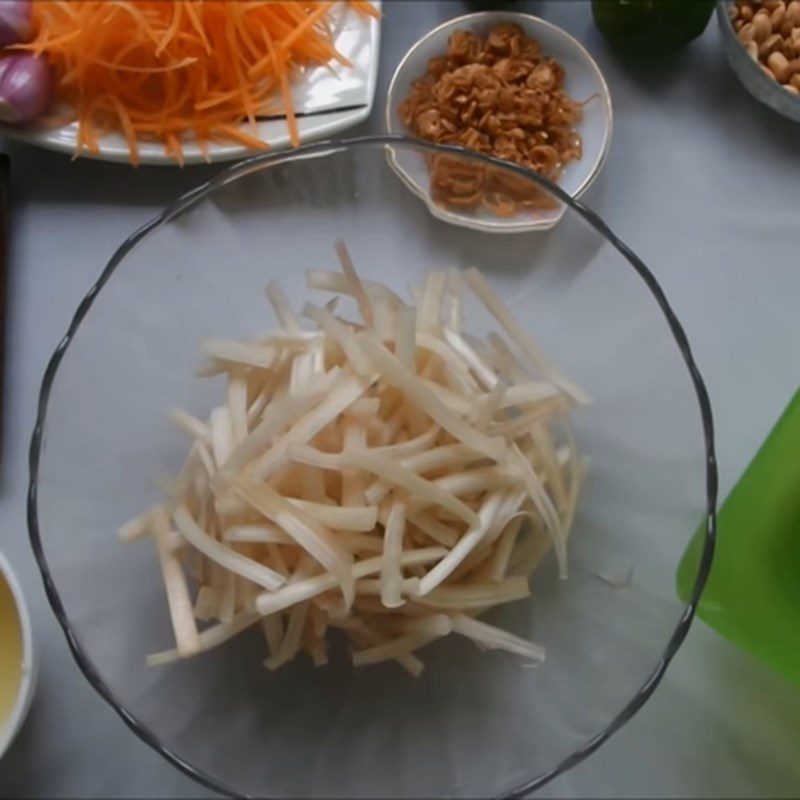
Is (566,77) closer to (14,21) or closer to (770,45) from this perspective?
(770,45)

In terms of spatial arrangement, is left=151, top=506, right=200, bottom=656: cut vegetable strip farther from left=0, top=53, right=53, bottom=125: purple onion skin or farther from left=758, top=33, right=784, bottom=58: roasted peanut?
left=758, top=33, right=784, bottom=58: roasted peanut

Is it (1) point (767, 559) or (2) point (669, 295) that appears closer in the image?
(1) point (767, 559)

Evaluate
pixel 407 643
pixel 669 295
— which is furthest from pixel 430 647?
pixel 669 295

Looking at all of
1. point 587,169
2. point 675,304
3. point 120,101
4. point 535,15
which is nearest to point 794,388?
point 675,304

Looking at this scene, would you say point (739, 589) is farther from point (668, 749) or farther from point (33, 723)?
point (33, 723)

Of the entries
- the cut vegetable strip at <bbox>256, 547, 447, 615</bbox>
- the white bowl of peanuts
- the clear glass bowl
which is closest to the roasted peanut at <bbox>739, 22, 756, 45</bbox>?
the white bowl of peanuts

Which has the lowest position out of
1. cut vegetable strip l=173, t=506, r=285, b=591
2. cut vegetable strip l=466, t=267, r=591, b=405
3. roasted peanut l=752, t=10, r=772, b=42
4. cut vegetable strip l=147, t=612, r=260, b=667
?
cut vegetable strip l=147, t=612, r=260, b=667
